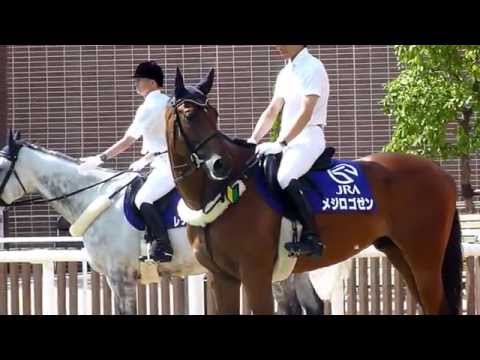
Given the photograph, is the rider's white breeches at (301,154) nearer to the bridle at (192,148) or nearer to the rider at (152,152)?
the bridle at (192,148)

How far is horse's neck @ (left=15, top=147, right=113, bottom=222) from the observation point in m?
8.39

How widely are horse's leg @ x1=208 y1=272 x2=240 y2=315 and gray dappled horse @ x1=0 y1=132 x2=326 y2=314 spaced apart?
1212mm

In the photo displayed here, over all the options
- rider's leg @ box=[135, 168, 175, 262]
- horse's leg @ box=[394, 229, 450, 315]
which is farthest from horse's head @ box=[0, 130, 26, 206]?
horse's leg @ box=[394, 229, 450, 315]

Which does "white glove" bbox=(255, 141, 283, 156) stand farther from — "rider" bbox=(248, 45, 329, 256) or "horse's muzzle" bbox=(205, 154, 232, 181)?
"horse's muzzle" bbox=(205, 154, 232, 181)

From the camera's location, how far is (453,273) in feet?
24.1

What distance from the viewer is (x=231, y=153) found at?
6.64m

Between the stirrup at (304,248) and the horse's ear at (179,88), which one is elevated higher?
the horse's ear at (179,88)

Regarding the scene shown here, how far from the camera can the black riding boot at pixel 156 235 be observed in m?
7.86

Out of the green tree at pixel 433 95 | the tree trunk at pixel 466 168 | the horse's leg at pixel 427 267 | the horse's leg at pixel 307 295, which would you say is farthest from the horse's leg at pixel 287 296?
the tree trunk at pixel 466 168

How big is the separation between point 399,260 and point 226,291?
141cm

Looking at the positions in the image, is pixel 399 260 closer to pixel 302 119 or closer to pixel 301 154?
pixel 301 154

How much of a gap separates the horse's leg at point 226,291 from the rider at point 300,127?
1.41ft

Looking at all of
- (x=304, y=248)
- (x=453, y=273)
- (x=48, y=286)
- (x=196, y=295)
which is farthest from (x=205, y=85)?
(x=48, y=286)
